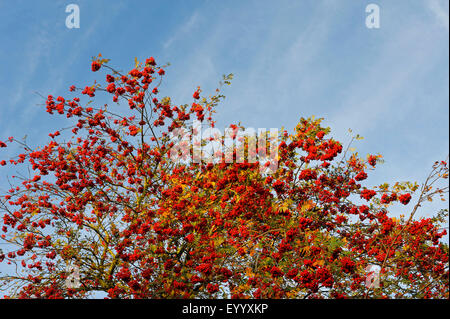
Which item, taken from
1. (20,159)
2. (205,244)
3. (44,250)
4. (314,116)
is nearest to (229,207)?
(205,244)

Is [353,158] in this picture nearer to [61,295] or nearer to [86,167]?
[86,167]

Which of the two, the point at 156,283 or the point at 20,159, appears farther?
the point at 20,159

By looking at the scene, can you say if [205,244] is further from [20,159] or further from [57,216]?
[20,159]

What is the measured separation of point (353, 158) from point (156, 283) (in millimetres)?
6938

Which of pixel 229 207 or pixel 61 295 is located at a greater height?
pixel 229 207

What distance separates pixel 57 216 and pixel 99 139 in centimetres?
278

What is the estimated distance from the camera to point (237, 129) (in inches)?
427

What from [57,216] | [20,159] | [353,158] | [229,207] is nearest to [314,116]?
[353,158]

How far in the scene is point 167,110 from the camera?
11.2 metres

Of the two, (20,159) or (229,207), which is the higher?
(20,159)

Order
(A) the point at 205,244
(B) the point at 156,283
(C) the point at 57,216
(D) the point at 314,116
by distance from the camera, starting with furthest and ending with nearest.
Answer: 1. (C) the point at 57,216
2. (D) the point at 314,116
3. (A) the point at 205,244
4. (B) the point at 156,283
